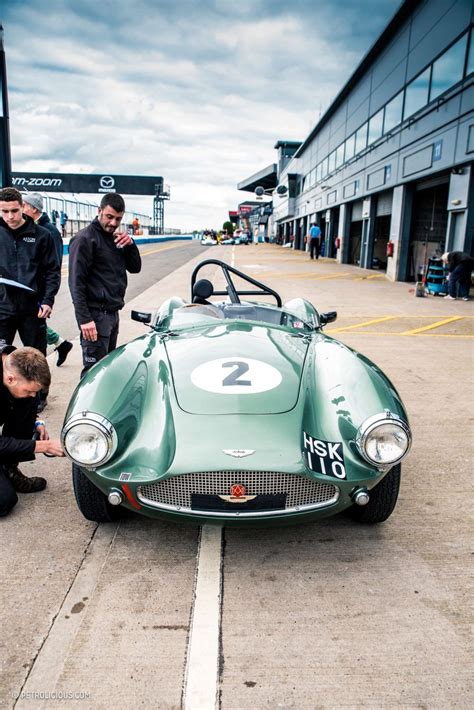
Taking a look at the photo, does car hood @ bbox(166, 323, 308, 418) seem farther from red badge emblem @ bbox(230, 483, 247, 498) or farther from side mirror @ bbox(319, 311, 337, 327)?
side mirror @ bbox(319, 311, 337, 327)

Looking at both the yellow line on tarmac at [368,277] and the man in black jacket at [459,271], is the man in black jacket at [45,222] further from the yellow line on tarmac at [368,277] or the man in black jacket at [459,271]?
the yellow line on tarmac at [368,277]

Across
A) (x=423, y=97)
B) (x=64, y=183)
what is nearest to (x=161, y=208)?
(x=64, y=183)

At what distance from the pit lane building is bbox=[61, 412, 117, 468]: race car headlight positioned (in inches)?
470

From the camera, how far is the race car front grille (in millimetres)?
2152

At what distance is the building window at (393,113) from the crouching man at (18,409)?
17.4m

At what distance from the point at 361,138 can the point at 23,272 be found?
21911 millimetres

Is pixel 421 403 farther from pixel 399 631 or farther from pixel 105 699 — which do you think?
pixel 105 699

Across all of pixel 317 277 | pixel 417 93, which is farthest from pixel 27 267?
pixel 417 93

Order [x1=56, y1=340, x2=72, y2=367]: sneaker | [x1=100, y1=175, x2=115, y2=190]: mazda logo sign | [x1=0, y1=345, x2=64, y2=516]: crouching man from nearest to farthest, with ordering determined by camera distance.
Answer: [x1=0, y1=345, x2=64, y2=516]: crouching man < [x1=56, y1=340, x2=72, y2=367]: sneaker < [x1=100, y1=175, x2=115, y2=190]: mazda logo sign

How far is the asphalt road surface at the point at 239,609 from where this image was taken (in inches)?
68.0

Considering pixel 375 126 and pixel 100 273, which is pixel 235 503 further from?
pixel 375 126

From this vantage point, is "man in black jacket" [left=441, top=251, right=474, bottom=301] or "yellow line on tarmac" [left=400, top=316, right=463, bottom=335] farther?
"man in black jacket" [left=441, top=251, right=474, bottom=301]

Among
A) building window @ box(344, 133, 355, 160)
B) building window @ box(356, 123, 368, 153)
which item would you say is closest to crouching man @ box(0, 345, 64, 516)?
building window @ box(356, 123, 368, 153)

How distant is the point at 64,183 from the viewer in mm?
78562
